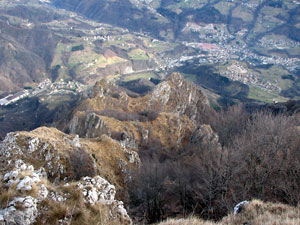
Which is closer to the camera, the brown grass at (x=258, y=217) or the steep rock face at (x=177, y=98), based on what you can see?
the brown grass at (x=258, y=217)

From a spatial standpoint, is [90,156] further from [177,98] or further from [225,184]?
[177,98]

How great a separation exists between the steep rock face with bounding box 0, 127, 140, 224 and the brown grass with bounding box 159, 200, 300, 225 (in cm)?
364

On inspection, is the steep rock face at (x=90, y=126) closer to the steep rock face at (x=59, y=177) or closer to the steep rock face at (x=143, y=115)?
the steep rock face at (x=143, y=115)

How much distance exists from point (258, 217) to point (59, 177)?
25.5 m

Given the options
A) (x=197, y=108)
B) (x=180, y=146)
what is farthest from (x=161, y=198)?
(x=197, y=108)

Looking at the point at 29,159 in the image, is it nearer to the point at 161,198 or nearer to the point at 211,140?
the point at 161,198

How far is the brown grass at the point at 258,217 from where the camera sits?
35.6 feet

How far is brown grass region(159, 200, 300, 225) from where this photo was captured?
35.6ft

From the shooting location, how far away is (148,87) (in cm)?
18350

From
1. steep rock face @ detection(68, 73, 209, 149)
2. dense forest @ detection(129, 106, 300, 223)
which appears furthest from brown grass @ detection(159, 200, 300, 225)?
steep rock face @ detection(68, 73, 209, 149)

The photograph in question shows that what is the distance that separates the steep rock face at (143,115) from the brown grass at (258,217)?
4556cm

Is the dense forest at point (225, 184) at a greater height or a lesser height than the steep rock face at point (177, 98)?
greater

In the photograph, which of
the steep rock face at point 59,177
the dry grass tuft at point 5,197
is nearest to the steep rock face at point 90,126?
the steep rock face at point 59,177

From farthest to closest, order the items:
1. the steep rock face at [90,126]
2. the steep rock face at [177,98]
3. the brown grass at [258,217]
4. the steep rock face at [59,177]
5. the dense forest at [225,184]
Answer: the steep rock face at [177,98] → the steep rock face at [90,126] → the dense forest at [225,184] → the brown grass at [258,217] → the steep rock face at [59,177]
